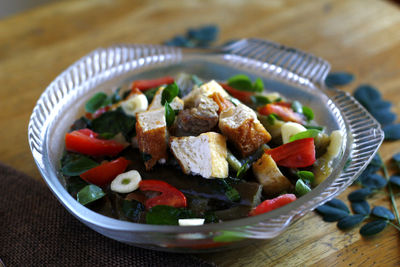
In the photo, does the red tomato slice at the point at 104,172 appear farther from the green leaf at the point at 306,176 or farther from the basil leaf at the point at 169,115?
the green leaf at the point at 306,176

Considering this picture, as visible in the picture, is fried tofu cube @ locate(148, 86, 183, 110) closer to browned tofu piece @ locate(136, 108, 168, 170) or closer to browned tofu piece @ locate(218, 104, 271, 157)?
browned tofu piece @ locate(136, 108, 168, 170)

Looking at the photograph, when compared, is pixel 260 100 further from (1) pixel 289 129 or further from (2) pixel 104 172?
(2) pixel 104 172

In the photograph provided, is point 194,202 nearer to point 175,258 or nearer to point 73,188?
point 175,258

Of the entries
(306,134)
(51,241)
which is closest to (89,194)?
(51,241)

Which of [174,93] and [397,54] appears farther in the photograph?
[397,54]

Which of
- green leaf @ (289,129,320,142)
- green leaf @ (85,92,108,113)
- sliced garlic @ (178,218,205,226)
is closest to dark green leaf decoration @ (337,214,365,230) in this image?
green leaf @ (289,129,320,142)

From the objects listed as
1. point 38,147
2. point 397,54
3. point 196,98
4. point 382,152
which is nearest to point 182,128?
point 196,98
